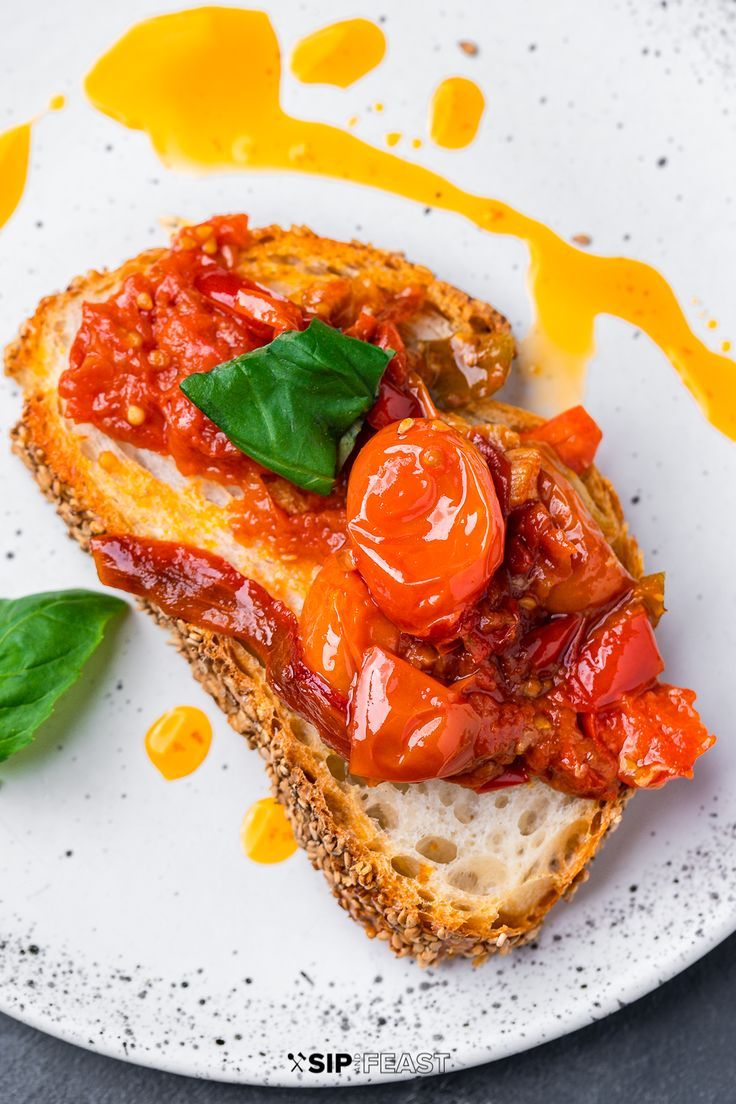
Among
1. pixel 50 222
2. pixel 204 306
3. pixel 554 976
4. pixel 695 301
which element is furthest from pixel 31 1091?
pixel 695 301

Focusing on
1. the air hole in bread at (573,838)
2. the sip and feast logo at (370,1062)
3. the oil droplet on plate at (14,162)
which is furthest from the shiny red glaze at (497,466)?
the oil droplet on plate at (14,162)

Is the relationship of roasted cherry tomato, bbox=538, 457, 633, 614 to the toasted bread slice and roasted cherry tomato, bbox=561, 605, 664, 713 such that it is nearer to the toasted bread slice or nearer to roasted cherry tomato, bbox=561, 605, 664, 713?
roasted cherry tomato, bbox=561, 605, 664, 713

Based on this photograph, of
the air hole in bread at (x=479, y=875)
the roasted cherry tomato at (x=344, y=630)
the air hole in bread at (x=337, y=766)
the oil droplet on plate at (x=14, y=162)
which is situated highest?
the oil droplet on plate at (x=14, y=162)

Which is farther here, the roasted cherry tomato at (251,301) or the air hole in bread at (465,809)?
the air hole in bread at (465,809)

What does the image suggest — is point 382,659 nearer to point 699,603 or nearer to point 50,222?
point 699,603

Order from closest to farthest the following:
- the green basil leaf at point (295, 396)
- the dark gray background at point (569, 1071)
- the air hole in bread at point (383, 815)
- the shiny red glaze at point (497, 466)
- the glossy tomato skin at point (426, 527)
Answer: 1. the glossy tomato skin at point (426, 527)
2. the green basil leaf at point (295, 396)
3. the shiny red glaze at point (497, 466)
4. the air hole in bread at point (383, 815)
5. the dark gray background at point (569, 1071)

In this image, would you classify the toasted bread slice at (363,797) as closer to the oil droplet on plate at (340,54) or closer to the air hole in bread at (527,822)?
the air hole in bread at (527,822)
